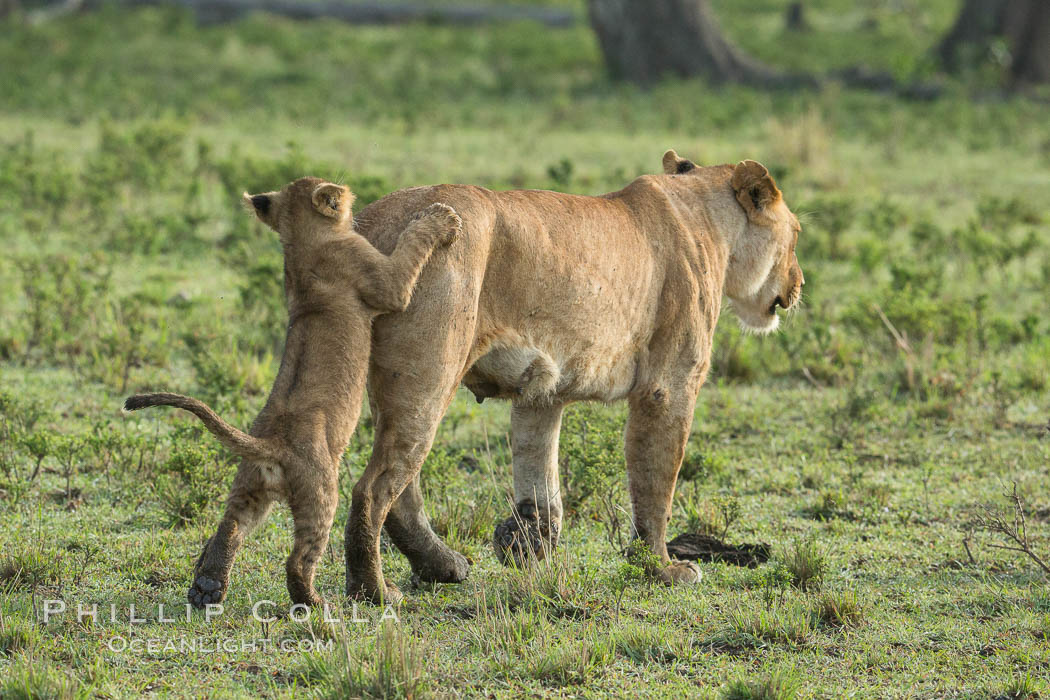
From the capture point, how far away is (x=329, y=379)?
4328 millimetres

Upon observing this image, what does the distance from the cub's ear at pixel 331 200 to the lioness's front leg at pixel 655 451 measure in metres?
1.47

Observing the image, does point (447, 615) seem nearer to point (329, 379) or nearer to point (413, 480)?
point (413, 480)

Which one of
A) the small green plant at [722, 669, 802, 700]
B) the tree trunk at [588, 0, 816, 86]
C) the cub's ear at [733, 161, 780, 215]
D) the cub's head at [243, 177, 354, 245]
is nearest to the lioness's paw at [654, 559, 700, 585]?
the small green plant at [722, 669, 802, 700]

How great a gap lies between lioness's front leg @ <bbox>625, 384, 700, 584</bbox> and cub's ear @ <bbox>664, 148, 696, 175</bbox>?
47.1 inches

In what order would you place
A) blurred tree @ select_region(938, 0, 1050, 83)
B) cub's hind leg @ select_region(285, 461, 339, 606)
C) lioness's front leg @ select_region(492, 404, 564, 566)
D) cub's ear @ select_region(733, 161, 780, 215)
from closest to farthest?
cub's hind leg @ select_region(285, 461, 339, 606), lioness's front leg @ select_region(492, 404, 564, 566), cub's ear @ select_region(733, 161, 780, 215), blurred tree @ select_region(938, 0, 1050, 83)

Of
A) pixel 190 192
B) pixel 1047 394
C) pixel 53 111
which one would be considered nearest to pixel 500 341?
pixel 1047 394

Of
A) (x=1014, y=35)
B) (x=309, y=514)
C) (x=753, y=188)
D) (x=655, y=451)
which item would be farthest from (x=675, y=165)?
(x=1014, y=35)

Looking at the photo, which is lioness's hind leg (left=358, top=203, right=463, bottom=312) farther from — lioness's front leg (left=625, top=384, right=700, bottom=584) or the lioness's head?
the lioness's head

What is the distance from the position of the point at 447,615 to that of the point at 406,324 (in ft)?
3.96

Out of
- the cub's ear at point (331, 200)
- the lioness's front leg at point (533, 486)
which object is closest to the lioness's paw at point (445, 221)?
the cub's ear at point (331, 200)

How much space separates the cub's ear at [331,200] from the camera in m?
4.31

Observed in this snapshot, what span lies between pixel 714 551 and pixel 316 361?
87.3 inches

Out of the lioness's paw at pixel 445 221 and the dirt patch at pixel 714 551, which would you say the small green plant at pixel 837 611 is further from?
the lioness's paw at pixel 445 221

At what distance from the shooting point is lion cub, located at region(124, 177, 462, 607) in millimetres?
4277
